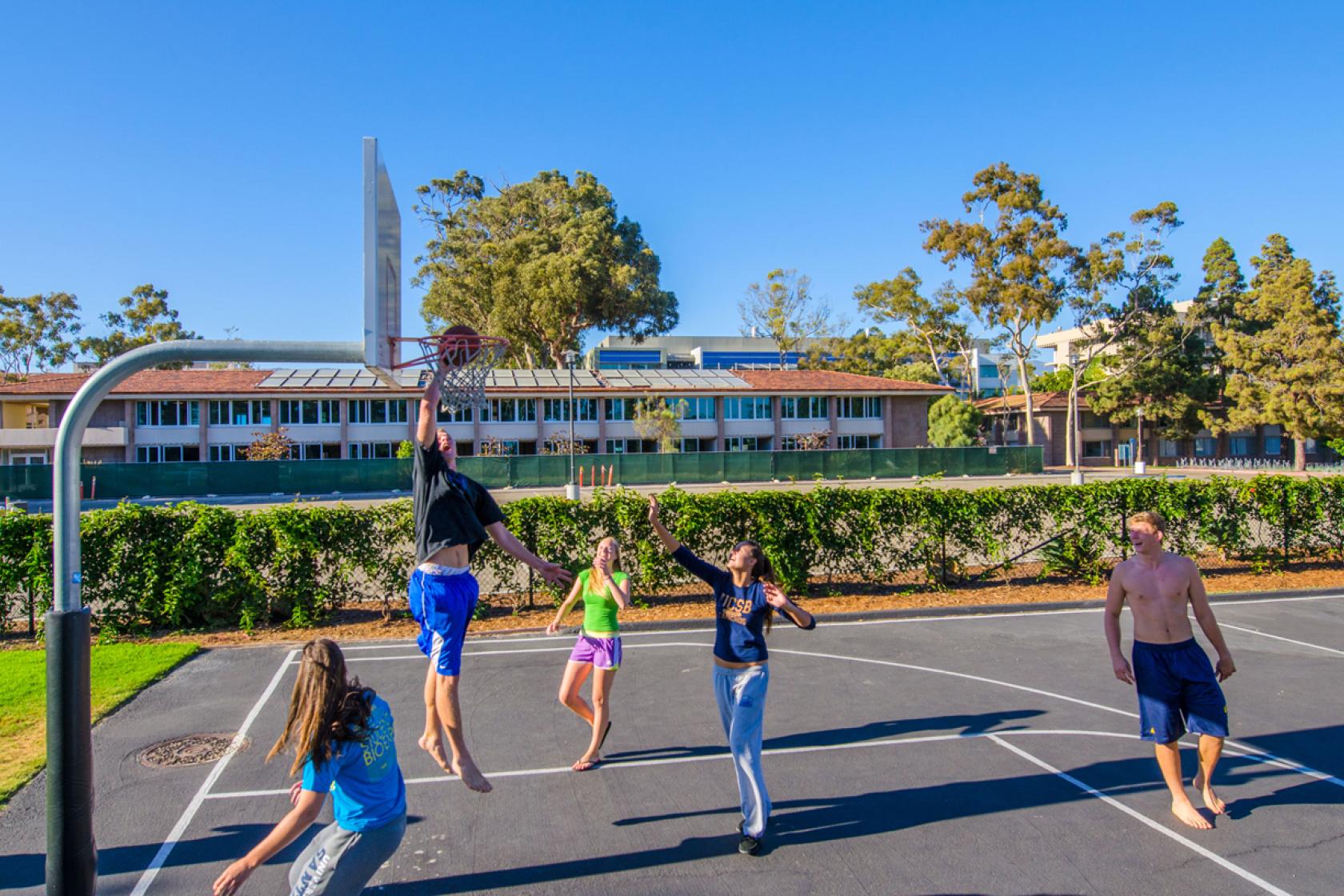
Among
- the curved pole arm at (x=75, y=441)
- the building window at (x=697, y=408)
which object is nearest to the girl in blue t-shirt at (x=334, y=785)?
the curved pole arm at (x=75, y=441)

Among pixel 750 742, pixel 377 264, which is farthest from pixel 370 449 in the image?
pixel 750 742

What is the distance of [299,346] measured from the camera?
4.54 m

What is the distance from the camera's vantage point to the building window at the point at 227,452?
4828 cm

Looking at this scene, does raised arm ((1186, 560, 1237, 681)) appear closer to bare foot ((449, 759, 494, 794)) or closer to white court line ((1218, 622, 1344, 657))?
→ bare foot ((449, 759, 494, 794))

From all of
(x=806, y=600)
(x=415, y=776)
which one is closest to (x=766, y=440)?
(x=806, y=600)

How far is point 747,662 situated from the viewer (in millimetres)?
5328

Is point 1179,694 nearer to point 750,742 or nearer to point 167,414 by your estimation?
point 750,742

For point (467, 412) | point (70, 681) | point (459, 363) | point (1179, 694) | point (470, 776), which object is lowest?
point (470, 776)

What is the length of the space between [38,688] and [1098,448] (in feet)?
224

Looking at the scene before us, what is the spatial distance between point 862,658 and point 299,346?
24.7 feet

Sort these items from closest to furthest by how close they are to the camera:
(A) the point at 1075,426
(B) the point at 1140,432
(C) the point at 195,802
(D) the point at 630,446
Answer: (C) the point at 195,802
(D) the point at 630,446
(A) the point at 1075,426
(B) the point at 1140,432

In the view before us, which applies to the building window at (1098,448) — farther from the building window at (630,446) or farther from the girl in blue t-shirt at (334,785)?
the girl in blue t-shirt at (334,785)

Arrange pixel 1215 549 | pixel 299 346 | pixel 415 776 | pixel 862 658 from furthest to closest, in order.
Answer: pixel 1215 549
pixel 862 658
pixel 415 776
pixel 299 346

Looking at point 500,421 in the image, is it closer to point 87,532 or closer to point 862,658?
point 87,532
